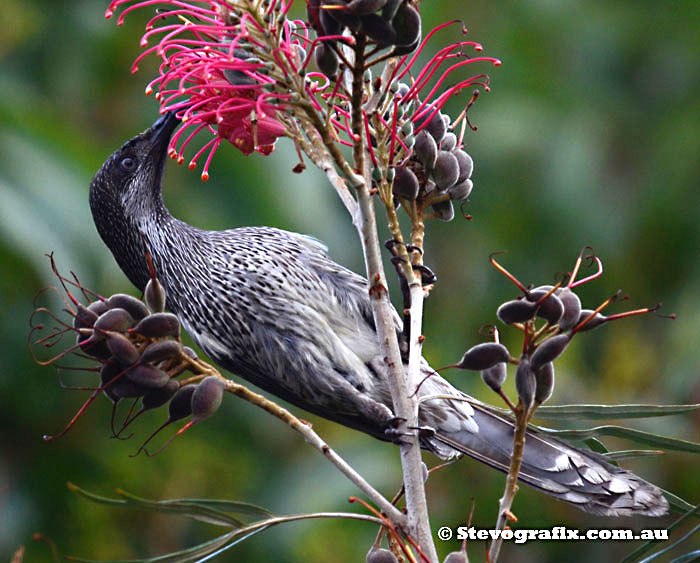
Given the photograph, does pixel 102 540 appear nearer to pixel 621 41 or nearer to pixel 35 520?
pixel 35 520

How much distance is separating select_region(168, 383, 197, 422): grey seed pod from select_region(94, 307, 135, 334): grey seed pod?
0.14 meters

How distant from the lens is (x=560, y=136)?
5191 millimetres

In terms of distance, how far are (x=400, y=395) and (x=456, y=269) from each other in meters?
3.61

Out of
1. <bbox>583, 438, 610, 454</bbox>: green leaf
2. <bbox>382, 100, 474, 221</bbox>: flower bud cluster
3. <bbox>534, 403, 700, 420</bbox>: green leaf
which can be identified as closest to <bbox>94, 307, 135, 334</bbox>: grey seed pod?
<bbox>382, 100, 474, 221</bbox>: flower bud cluster

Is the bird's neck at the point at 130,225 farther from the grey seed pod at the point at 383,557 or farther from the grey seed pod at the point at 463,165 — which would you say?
the grey seed pod at the point at 383,557

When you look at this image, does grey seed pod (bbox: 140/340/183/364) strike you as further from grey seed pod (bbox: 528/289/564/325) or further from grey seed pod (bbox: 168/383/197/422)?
grey seed pod (bbox: 528/289/564/325)

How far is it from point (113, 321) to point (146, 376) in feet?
0.34

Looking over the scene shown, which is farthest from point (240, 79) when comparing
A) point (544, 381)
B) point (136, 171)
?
point (136, 171)

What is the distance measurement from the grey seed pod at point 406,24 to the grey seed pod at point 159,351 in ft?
1.96

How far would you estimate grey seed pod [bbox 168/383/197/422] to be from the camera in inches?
63.7

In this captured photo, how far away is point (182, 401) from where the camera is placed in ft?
5.32

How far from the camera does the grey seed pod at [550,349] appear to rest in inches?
56.6

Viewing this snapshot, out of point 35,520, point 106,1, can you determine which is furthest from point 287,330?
point 106,1

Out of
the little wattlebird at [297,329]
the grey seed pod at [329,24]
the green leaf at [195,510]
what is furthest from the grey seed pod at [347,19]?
the little wattlebird at [297,329]
